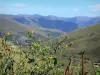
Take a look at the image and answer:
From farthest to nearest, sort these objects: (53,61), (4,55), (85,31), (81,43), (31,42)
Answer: (85,31) → (81,43) → (31,42) → (4,55) → (53,61)

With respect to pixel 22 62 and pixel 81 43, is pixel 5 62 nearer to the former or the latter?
pixel 22 62

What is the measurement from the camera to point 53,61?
380cm

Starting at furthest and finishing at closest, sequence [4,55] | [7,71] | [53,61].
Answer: [4,55]
[7,71]
[53,61]

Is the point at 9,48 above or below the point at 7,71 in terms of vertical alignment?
above

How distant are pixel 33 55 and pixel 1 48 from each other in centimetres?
62

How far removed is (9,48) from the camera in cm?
457

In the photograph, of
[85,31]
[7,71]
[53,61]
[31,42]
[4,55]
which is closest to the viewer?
[53,61]

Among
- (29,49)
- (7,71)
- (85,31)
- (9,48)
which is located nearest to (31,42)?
(29,49)

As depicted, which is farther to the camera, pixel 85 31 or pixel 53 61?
pixel 85 31

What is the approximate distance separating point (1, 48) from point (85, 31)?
18367cm

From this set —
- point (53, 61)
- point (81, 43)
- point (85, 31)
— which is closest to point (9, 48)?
point (53, 61)

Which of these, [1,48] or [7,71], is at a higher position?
[1,48]

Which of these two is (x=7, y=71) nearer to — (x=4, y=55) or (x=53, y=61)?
(x=4, y=55)

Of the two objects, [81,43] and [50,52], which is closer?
[50,52]
